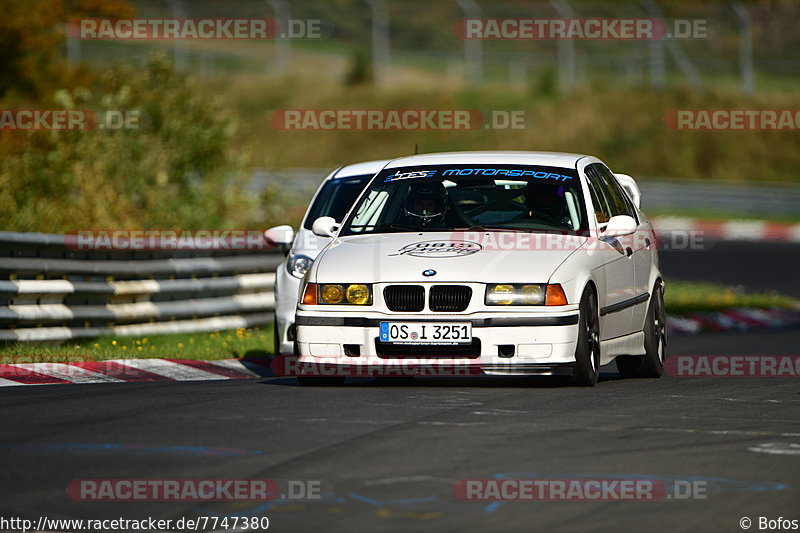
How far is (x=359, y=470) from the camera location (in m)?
6.64

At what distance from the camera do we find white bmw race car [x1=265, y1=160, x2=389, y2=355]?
12227 mm

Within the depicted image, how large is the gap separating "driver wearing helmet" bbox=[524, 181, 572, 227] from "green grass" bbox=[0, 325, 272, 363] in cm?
340

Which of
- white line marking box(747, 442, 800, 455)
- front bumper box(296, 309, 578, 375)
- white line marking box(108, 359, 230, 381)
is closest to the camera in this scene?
white line marking box(747, 442, 800, 455)

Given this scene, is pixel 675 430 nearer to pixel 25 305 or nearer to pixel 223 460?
pixel 223 460

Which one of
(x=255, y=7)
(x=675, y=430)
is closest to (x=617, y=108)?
→ (x=255, y=7)

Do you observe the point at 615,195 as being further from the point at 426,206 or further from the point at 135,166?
the point at 135,166

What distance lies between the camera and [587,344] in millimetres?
10008

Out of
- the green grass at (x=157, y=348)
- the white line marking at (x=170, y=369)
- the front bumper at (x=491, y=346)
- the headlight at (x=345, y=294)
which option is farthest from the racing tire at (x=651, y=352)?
the green grass at (x=157, y=348)

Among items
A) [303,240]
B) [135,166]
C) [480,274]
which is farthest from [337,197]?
[135,166]

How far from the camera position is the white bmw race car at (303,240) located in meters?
12.2

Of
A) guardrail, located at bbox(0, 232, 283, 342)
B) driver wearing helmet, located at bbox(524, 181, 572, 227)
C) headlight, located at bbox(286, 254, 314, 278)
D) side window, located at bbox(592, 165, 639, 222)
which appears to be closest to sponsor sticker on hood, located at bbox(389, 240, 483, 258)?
driver wearing helmet, located at bbox(524, 181, 572, 227)

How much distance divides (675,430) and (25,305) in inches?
256

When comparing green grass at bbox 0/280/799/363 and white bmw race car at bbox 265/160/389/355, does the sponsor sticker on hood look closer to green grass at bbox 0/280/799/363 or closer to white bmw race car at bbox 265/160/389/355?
white bmw race car at bbox 265/160/389/355

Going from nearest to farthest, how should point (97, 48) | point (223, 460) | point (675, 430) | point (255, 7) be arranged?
point (223, 460) → point (675, 430) → point (97, 48) → point (255, 7)
